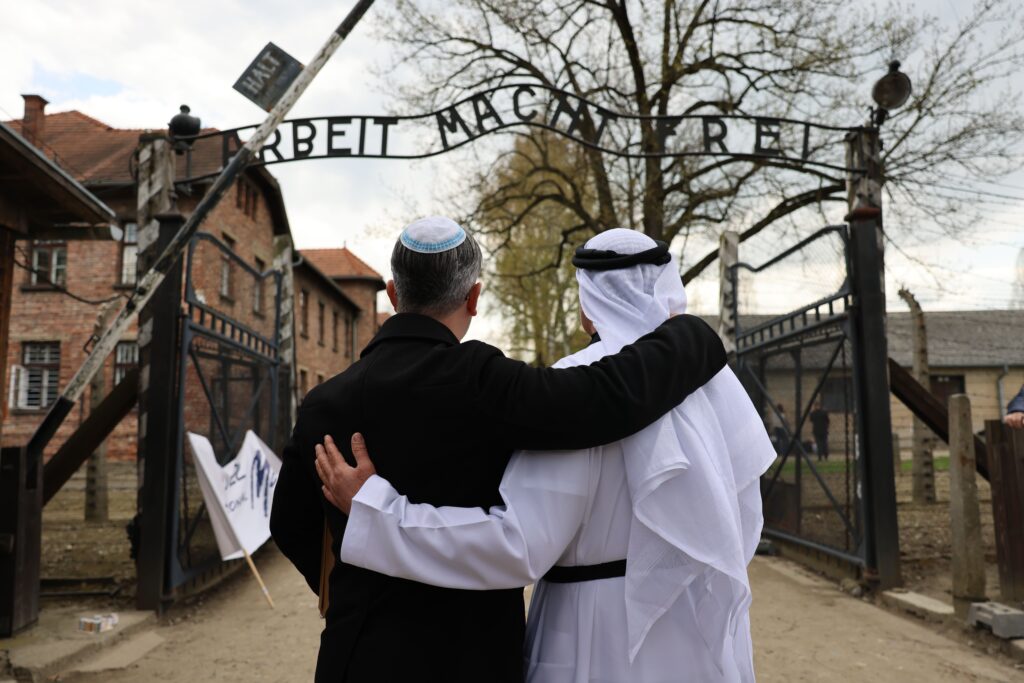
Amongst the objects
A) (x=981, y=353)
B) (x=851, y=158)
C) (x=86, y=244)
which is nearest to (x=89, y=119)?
(x=86, y=244)

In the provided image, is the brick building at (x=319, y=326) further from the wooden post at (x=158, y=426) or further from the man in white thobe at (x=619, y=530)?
the man in white thobe at (x=619, y=530)

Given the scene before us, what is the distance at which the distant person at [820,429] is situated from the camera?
25.7 ft

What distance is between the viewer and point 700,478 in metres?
1.87

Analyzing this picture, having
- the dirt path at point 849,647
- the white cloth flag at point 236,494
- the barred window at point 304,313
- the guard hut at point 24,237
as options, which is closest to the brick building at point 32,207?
the guard hut at point 24,237

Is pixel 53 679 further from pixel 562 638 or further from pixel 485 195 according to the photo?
pixel 485 195

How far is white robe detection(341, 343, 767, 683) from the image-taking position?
1763 mm

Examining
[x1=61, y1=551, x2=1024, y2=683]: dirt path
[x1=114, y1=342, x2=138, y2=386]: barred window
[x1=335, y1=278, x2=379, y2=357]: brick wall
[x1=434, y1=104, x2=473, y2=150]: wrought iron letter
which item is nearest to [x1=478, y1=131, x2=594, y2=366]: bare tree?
[x1=434, y1=104, x2=473, y2=150]: wrought iron letter

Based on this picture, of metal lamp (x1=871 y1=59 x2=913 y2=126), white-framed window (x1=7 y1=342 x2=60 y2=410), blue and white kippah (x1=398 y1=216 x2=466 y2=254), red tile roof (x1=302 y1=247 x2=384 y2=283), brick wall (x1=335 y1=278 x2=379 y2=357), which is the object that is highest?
red tile roof (x1=302 y1=247 x2=384 y2=283)

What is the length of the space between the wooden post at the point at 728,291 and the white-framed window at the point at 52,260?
17888 mm

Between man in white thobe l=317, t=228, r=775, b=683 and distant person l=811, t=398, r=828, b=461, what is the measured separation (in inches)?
242

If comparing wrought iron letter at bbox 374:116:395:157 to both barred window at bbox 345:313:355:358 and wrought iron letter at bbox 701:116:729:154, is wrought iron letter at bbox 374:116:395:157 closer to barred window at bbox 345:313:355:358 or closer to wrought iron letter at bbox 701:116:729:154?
wrought iron letter at bbox 701:116:729:154

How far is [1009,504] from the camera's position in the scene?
211 inches

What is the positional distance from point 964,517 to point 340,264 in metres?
38.0

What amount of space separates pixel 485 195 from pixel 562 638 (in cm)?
1448
